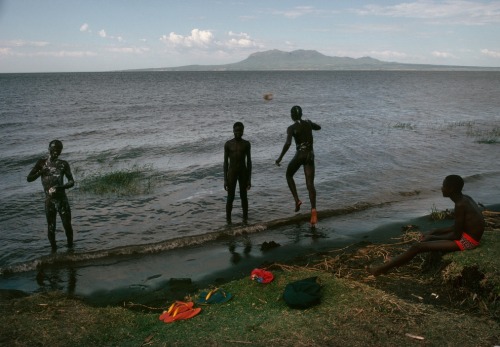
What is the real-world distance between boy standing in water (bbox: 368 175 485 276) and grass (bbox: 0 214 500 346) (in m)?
0.17

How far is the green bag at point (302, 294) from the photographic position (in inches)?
222

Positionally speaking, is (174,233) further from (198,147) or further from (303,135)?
(198,147)

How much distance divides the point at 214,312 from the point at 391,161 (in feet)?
50.5

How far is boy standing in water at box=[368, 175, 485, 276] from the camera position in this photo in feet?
20.5

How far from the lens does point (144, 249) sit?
31.1 feet

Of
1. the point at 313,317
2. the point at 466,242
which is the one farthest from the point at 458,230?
the point at 313,317

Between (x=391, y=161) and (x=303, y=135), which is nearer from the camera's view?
(x=303, y=135)

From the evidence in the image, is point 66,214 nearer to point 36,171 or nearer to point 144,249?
point 36,171

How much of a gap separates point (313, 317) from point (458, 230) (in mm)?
2736

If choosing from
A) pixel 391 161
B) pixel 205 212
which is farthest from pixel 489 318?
pixel 391 161

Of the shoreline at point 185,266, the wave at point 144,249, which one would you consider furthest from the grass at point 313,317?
the wave at point 144,249

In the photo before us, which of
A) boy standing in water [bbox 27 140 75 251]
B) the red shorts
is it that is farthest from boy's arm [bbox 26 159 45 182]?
the red shorts

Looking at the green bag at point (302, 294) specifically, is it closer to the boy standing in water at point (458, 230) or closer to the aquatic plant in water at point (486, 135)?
the boy standing in water at point (458, 230)

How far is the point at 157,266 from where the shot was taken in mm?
8539
